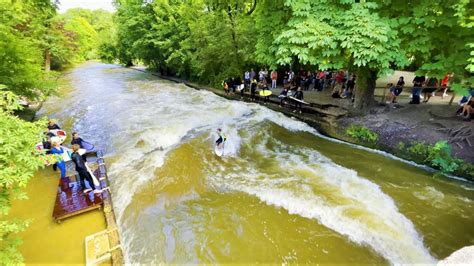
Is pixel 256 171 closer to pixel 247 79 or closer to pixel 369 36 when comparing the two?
pixel 369 36

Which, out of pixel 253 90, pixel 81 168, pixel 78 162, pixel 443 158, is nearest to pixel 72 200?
pixel 81 168

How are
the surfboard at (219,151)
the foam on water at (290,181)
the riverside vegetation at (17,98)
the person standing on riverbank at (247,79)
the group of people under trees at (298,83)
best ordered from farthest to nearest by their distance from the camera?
1. the person standing on riverbank at (247,79)
2. the group of people under trees at (298,83)
3. the surfboard at (219,151)
4. the foam on water at (290,181)
5. the riverside vegetation at (17,98)

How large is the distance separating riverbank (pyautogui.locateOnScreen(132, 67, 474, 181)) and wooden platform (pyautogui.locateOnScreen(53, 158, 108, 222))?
9.94 m

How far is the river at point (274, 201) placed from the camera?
5.70m

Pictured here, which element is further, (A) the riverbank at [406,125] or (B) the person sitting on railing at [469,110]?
(B) the person sitting on railing at [469,110]

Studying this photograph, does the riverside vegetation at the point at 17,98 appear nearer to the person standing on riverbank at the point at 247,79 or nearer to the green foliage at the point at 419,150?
the green foliage at the point at 419,150

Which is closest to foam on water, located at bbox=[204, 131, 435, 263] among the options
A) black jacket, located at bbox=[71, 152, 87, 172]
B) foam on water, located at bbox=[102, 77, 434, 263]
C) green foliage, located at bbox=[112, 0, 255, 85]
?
foam on water, located at bbox=[102, 77, 434, 263]

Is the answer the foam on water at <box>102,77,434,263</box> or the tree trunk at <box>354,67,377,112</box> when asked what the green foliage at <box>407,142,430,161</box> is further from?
the tree trunk at <box>354,67,377,112</box>

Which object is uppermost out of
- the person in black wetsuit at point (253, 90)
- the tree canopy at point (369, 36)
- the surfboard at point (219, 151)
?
the tree canopy at point (369, 36)

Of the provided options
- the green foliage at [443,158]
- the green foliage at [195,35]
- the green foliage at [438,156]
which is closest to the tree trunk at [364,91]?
the green foliage at [438,156]

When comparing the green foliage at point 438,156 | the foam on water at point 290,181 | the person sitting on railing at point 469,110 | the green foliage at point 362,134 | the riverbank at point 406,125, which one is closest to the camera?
the foam on water at point 290,181

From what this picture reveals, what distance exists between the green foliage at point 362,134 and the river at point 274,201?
70 centimetres

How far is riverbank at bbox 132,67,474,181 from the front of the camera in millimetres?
8820

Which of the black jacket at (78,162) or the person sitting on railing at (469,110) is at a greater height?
the person sitting on railing at (469,110)
